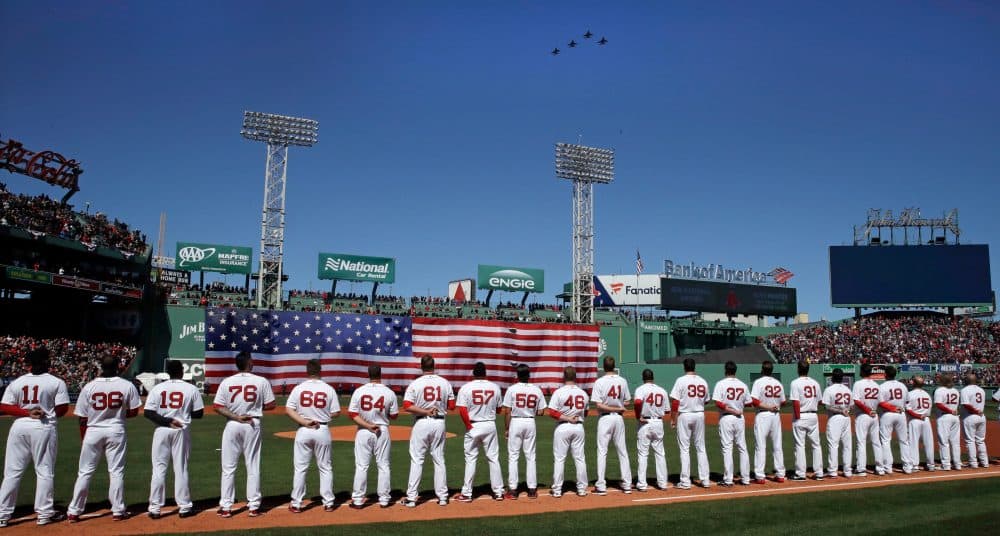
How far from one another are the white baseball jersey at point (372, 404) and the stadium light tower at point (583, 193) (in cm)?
3933

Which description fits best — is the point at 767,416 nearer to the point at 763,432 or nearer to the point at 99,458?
the point at 763,432

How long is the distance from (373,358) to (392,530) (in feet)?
59.6

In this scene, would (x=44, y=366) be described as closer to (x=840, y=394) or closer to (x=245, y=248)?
(x=840, y=394)

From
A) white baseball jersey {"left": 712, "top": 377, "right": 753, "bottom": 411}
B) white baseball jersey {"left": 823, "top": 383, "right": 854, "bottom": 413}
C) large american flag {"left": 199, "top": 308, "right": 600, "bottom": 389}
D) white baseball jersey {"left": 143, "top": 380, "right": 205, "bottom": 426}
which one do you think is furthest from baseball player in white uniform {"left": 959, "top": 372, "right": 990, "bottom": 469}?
white baseball jersey {"left": 143, "top": 380, "right": 205, "bottom": 426}

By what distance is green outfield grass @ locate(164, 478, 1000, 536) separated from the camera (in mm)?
9195

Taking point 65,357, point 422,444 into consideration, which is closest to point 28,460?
point 422,444

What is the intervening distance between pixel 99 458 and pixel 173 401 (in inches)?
45.5

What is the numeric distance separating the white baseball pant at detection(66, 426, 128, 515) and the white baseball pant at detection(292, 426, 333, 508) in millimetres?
2256

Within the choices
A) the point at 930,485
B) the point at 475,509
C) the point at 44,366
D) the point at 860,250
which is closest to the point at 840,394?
the point at 930,485

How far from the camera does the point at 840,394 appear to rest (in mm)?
13602

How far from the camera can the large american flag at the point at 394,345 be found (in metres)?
25.7

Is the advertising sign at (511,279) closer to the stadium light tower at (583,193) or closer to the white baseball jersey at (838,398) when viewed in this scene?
the stadium light tower at (583,193)

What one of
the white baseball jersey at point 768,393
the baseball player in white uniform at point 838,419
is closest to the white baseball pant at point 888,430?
the baseball player in white uniform at point 838,419

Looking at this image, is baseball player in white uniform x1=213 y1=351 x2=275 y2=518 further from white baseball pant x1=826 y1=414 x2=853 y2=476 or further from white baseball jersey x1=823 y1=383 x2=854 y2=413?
white baseball pant x1=826 y1=414 x2=853 y2=476
